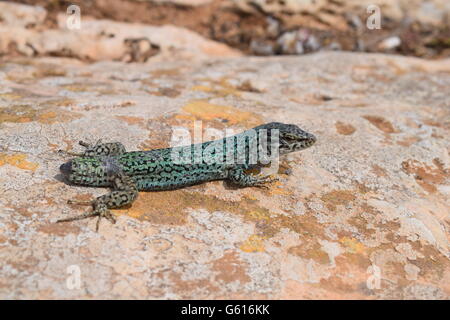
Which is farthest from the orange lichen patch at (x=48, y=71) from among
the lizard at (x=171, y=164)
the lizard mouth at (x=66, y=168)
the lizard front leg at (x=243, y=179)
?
the lizard front leg at (x=243, y=179)

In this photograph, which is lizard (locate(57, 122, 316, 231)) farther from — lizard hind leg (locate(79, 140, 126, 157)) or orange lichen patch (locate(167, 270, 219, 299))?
Answer: orange lichen patch (locate(167, 270, 219, 299))

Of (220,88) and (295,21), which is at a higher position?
(295,21)

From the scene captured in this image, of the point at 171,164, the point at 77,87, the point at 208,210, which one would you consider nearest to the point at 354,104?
the point at 171,164

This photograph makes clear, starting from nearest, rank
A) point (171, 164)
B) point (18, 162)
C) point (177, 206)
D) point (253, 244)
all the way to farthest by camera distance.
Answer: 1. point (253, 244)
2. point (177, 206)
3. point (18, 162)
4. point (171, 164)

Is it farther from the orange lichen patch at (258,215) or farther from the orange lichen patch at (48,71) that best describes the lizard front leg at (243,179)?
the orange lichen patch at (48,71)

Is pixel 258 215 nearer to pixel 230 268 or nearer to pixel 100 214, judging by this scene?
pixel 230 268
